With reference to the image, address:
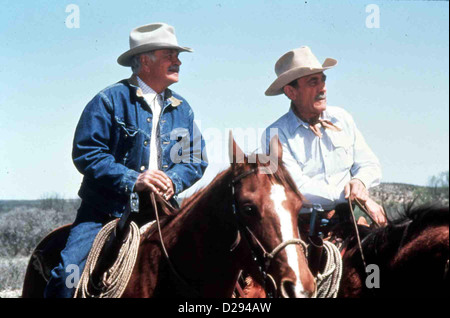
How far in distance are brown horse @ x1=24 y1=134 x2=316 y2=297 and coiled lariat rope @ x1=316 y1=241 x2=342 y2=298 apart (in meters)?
0.51

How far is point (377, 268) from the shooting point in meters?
3.89

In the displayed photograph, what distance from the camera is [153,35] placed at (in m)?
5.01

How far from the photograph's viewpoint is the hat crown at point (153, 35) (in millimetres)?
4992

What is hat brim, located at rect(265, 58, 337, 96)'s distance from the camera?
5.24 m

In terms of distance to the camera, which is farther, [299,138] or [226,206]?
[299,138]

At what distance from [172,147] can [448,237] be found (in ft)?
7.88

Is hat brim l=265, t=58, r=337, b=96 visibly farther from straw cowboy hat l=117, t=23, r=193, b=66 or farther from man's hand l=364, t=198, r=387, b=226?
man's hand l=364, t=198, r=387, b=226

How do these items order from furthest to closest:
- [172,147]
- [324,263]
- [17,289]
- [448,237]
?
[17,289] → [172,147] → [324,263] → [448,237]

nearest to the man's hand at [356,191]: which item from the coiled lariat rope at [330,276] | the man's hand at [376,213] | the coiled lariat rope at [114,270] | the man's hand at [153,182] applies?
the man's hand at [376,213]

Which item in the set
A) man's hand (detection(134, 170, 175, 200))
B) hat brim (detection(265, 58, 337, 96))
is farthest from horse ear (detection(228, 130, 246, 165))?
Answer: hat brim (detection(265, 58, 337, 96))

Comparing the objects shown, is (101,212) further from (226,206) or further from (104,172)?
(226,206)

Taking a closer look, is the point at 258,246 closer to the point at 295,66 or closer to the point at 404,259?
the point at 404,259

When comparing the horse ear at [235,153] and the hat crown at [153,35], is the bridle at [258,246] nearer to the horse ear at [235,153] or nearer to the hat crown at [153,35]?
the horse ear at [235,153]
